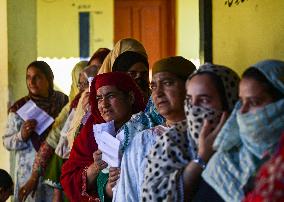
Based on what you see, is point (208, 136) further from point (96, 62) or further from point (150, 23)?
point (150, 23)

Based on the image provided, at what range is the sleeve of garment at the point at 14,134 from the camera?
720cm

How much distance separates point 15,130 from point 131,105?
9.41ft

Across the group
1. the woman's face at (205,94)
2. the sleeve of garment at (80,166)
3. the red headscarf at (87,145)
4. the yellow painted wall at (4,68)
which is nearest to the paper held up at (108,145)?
the red headscarf at (87,145)

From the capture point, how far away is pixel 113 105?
4.51 m

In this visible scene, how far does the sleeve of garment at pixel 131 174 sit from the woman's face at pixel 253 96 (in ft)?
3.69

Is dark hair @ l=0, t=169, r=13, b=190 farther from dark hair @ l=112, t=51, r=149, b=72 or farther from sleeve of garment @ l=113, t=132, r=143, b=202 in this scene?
sleeve of garment @ l=113, t=132, r=143, b=202

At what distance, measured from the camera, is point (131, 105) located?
15.2 ft

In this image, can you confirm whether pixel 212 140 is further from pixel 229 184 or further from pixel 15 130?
pixel 15 130

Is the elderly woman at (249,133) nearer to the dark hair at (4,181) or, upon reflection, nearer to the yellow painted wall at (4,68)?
the dark hair at (4,181)

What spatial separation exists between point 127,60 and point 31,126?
234 cm

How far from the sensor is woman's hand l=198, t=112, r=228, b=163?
3.20 meters

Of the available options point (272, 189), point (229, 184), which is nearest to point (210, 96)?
point (229, 184)

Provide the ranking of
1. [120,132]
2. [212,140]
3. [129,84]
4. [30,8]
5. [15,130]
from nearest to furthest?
[212,140]
[120,132]
[129,84]
[15,130]
[30,8]

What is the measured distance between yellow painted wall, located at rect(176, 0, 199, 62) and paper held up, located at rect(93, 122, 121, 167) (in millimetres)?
6570
